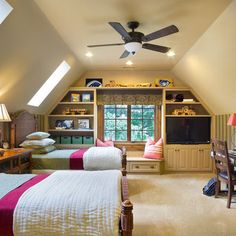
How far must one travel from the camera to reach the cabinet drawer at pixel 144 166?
18.3 ft

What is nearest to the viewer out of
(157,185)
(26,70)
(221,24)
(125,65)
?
(221,24)

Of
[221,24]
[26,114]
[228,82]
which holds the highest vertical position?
[221,24]

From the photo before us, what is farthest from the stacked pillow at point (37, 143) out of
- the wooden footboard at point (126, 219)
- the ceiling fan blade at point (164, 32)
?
the wooden footboard at point (126, 219)

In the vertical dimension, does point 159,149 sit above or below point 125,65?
below

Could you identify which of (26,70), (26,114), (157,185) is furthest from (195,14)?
(26,114)

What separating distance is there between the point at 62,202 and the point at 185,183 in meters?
3.62

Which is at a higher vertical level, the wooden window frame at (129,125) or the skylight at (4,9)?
the skylight at (4,9)

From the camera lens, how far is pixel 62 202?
1904 mm

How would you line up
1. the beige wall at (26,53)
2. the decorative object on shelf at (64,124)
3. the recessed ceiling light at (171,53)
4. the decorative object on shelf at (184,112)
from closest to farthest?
1. the beige wall at (26,53)
2. the recessed ceiling light at (171,53)
3. the decorative object on shelf at (184,112)
4. the decorative object on shelf at (64,124)

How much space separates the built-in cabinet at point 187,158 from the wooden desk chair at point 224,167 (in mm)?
1783

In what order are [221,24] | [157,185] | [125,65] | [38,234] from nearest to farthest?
[38,234], [221,24], [157,185], [125,65]

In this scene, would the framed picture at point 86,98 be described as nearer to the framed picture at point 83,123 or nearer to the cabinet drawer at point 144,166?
the framed picture at point 83,123

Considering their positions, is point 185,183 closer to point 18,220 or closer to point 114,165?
point 114,165

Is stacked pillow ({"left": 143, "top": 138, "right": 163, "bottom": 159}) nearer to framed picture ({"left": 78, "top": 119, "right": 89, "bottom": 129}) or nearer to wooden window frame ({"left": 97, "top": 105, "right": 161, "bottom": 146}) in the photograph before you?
wooden window frame ({"left": 97, "top": 105, "right": 161, "bottom": 146})
